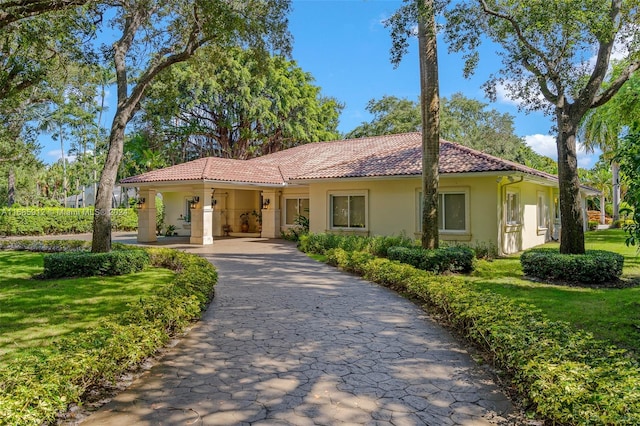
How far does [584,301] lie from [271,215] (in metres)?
16.4

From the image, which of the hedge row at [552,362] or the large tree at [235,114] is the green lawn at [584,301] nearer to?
the hedge row at [552,362]

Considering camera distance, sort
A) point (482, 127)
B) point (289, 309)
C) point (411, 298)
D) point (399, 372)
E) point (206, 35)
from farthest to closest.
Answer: point (482, 127) < point (206, 35) < point (411, 298) < point (289, 309) < point (399, 372)

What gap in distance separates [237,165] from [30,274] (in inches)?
476

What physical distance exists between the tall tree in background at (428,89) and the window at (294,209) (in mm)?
10722

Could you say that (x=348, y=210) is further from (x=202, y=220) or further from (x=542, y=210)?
(x=542, y=210)

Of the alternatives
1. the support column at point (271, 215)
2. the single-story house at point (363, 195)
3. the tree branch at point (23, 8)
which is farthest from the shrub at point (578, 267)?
the support column at point (271, 215)

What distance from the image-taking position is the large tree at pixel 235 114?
99.8ft

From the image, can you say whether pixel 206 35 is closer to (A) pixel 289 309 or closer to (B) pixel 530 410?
(A) pixel 289 309

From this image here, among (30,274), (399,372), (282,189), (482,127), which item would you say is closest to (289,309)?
(399,372)

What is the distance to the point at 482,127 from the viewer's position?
156 feet

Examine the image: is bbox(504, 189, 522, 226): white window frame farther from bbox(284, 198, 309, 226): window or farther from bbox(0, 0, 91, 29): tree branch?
bbox(0, 0, 91, 29): tree branch

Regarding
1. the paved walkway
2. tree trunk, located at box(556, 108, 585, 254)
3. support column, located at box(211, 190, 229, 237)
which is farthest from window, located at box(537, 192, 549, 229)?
support column, located at box(211, 190, 229, 237)

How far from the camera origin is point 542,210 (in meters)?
21.2

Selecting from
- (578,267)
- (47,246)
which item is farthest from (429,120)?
(47,246)
